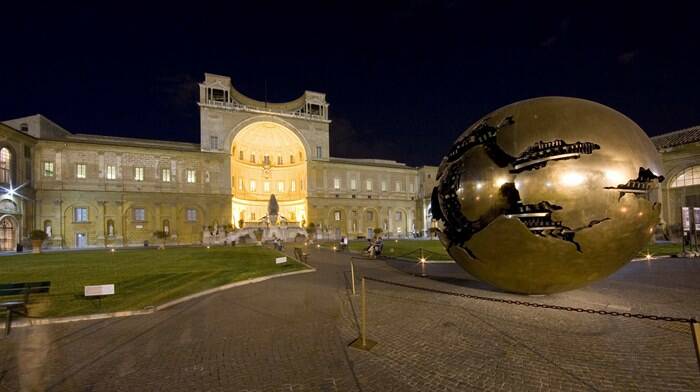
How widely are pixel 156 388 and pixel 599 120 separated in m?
9.21

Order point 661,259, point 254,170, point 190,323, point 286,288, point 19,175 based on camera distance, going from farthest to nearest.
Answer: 1. point 254,170
2. point 19,175
3. point 661,259
4. point 286,288
5. point 190,323

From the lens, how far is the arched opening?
3484 cm

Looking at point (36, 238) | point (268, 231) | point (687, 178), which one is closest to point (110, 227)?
point (36, 238)

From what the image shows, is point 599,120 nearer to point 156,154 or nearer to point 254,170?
point 156,154

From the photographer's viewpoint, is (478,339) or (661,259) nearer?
(478,339)

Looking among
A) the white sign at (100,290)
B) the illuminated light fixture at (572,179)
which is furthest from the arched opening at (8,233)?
the illuminated light fixture at (572,179)

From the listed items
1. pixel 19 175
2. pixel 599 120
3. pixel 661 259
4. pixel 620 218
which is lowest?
pixel 661 259

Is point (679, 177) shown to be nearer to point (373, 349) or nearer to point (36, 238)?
point (373, 349)

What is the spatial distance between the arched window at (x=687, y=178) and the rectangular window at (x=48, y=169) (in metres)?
73.9

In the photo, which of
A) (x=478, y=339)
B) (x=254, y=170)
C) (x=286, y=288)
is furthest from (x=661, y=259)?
(x=254, y=170)

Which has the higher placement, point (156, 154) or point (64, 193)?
point (156, 154)

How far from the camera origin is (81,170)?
145 ft

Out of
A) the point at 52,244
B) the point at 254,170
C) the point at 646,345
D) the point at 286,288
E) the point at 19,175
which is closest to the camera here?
the point at 646,345

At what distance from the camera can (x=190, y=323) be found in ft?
25.3
